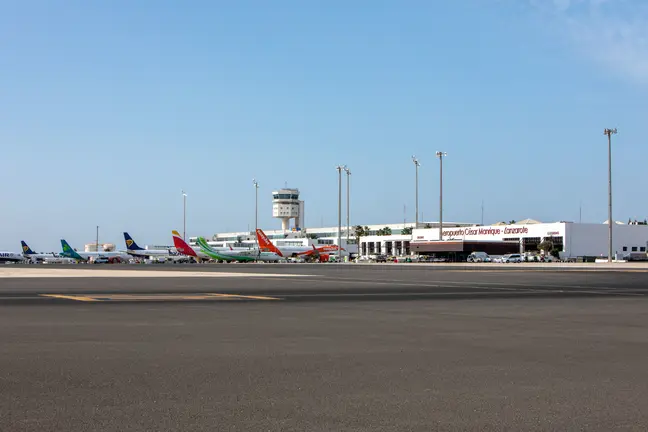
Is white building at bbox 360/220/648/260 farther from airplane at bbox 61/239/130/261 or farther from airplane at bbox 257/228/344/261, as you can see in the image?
airplane at bbox 61/239/130/261

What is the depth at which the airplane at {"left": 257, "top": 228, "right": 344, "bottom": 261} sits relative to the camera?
505 feet

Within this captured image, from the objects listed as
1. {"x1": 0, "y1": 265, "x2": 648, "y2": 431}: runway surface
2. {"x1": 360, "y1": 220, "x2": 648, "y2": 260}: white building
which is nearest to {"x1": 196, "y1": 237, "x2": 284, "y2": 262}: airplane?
{"x1": 360, "y1": 220, "x2": 648, "y2": 260}: white building

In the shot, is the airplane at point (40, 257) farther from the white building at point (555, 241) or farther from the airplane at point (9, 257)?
the white building at point (555, 241)

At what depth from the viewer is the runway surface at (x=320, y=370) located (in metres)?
8.32

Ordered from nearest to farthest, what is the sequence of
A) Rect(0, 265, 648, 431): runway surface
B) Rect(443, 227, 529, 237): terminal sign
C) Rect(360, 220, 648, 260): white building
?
Rect(0, 265, 648, 431): runway surface, Rect(360, 220, 648, 260): white building, Rect(443, 227, 529, 237): terminal sign

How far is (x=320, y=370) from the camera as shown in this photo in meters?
11.6

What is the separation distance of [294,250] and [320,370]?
509 ft

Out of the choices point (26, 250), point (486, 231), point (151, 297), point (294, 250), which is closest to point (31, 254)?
point (26, 250)

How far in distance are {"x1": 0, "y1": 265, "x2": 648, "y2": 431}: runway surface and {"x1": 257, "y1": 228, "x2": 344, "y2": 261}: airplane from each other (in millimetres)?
130993

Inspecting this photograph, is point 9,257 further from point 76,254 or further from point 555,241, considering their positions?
point 555,241

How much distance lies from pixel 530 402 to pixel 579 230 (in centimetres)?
15197

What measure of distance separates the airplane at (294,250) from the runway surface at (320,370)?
13099cm

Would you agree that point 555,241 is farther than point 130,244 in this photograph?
No

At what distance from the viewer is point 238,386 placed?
10156 mm
